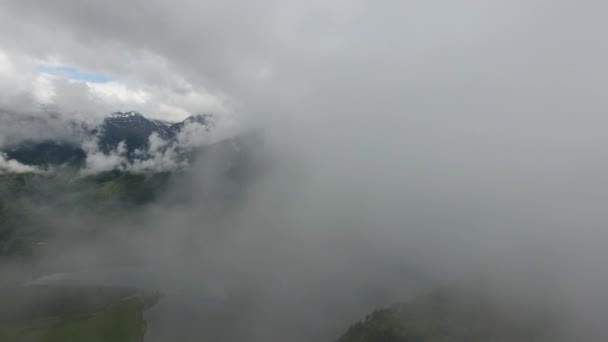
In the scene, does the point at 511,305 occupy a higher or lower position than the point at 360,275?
lower

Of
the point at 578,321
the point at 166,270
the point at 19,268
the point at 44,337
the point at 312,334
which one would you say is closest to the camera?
the point at 44,337

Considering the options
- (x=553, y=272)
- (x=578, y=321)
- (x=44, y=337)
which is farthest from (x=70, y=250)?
(x=553, y=272)

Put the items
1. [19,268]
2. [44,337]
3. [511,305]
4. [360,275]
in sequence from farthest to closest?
[360,275]
[19,268]
[511,305]
[44,337]

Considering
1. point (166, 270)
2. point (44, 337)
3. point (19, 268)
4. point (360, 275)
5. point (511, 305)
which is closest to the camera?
point (44, 337)

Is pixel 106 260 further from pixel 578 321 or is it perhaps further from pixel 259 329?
pixel 578 321

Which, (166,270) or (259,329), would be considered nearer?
(259,329)

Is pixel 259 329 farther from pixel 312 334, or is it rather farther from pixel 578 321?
pixel 578 321

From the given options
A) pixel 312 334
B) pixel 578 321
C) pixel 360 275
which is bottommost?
pixel 578 321

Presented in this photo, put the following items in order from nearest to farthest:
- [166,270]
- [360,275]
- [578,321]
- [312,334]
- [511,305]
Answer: [312,334] < [578,321] < [511,305] < [166,270] < [360,275]

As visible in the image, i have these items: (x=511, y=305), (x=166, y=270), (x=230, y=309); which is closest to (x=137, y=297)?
(x=230, y=309)
